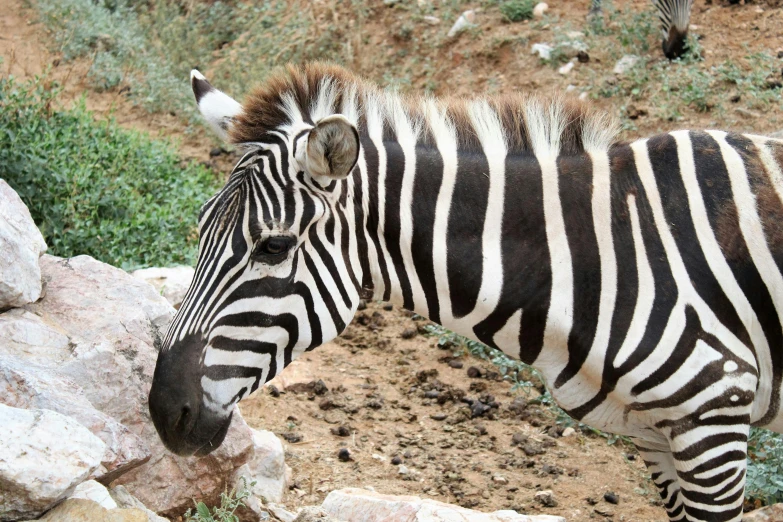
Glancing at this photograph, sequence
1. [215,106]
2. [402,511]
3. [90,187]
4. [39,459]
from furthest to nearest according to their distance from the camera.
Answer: [90,187]
[402,511]
[215,106]
[39,459]

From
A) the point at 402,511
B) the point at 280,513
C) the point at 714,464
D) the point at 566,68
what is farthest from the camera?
the point at 566,68

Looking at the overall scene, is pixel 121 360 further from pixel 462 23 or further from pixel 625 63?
pixel 462 23

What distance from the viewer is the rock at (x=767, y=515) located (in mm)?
4492

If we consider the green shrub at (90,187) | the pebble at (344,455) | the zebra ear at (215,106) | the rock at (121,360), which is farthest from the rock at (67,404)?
the green shrub at (90,187)

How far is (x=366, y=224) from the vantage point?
3.66m

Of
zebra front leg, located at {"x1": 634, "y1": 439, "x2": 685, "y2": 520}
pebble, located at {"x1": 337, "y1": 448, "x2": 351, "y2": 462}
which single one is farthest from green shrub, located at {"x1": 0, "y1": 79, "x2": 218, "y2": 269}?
zebra front leg, located at {"x1": 634, "y1": 439, "x2": 685, "y2": 520}

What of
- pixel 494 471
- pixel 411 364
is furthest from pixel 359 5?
pixel 494 471

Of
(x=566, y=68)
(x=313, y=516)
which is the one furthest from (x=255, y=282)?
(x=566, y=68)

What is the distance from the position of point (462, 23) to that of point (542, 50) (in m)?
1.43

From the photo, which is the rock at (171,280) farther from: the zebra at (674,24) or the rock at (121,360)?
the zebra at (674,24)

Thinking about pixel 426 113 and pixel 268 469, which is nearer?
pixel 426 113

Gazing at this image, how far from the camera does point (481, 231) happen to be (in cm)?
366

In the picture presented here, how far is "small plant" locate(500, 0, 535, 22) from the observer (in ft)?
35.9

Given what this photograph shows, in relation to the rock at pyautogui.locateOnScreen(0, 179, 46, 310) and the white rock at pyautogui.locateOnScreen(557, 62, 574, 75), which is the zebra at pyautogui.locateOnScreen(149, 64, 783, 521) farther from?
the white rock at pyautogui.locateOnScreen(557, 62, 574, 75)
